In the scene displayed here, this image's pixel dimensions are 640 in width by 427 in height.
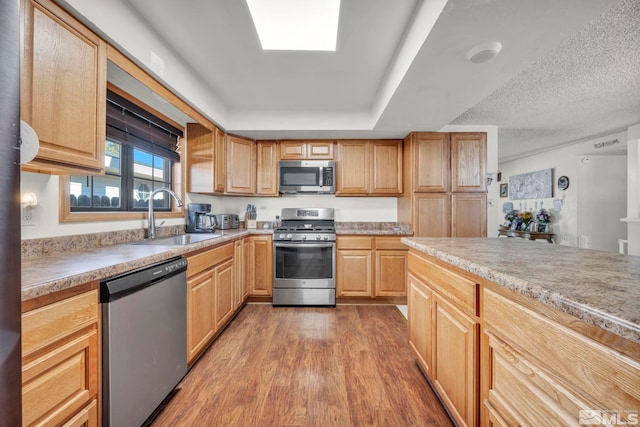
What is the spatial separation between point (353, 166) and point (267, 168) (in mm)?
1196

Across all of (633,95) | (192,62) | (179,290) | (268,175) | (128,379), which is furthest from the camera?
(268,175)

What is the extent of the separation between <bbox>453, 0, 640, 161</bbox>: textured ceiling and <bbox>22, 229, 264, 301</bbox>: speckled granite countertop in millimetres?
3272

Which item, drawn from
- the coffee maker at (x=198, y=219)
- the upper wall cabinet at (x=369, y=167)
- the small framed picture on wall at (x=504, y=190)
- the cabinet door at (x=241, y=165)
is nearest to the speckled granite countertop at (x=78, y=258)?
the coffee maker at (x=198, y=219)

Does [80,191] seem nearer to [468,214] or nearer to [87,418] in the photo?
[87,418]

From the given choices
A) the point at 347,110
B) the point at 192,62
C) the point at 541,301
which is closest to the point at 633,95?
the point at 347,110

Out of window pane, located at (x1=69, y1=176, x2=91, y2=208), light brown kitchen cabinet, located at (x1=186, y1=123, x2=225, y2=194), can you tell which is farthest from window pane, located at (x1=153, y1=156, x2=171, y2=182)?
window pane, located at (x1=69, y1=176, x2=91, y2=208)

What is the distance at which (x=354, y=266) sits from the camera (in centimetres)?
327

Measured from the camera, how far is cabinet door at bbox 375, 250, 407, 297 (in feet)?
10.7

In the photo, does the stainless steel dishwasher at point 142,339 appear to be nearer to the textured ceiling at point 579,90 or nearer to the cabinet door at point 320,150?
the cabinet door at point 320,150

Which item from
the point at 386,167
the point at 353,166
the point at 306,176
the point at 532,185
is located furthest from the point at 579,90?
the point at 532,185

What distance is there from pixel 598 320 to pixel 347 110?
3073 mm

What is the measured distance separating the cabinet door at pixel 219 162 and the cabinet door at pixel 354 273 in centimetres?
166

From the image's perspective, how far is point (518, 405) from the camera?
2.81 feet

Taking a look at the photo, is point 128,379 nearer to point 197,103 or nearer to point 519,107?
point 197,103
